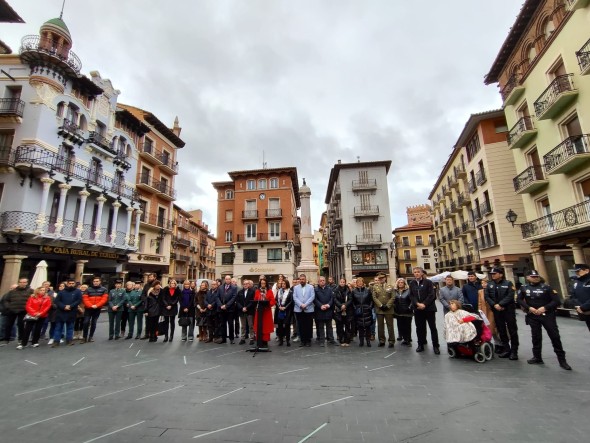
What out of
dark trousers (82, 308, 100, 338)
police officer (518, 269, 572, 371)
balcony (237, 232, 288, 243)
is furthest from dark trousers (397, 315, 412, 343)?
balcony (237, 232, 288, 243)

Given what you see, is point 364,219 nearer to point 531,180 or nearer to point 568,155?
point 531,180

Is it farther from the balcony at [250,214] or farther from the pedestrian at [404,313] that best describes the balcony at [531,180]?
the balcony at [250,214]

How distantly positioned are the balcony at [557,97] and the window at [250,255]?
28.8 metres

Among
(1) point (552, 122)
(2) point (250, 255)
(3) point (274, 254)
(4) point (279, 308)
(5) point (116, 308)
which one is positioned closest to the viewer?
(4) point (279, 308)

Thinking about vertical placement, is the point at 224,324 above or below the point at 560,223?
below

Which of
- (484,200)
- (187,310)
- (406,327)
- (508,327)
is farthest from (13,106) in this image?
(484,200)

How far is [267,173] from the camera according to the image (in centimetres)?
3909

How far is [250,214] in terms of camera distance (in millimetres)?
37781

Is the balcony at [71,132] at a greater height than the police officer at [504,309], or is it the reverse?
the balcony at [71,132]

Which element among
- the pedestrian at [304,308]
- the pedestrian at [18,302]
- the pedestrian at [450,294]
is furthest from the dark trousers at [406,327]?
the pedestrian at [18,302]

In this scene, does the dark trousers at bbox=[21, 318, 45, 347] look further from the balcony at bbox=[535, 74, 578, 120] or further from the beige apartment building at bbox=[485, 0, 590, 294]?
the balcony at bbox=[535, 74, 578, 120]

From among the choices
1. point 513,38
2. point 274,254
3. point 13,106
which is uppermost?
point 513,38

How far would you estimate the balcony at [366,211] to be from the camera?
1464 inches

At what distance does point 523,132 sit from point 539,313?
15.3 meters
